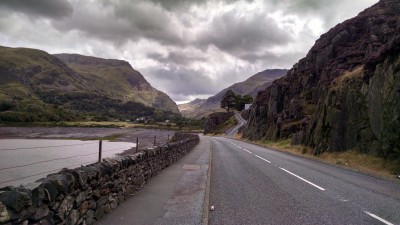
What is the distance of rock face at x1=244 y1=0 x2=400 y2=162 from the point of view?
21984 mm

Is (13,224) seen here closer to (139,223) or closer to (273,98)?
(139,223)

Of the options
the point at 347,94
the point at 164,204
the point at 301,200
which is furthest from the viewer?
the point at 347,94

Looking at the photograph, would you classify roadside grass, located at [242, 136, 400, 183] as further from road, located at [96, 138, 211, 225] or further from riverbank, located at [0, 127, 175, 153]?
riverbank, located at [0, 127, 175, 153]

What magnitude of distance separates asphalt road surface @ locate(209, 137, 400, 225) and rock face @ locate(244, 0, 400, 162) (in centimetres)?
721

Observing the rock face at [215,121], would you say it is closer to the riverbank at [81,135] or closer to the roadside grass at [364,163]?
the riverbank at [81,135]

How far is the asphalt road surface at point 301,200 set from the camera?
854 centimetres

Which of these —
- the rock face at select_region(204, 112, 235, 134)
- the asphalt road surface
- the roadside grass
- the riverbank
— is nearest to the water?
the asphalt road surface

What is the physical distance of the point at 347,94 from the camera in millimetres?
28453

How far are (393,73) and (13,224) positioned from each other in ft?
75.3

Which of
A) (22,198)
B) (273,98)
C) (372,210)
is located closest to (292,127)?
(273,98)

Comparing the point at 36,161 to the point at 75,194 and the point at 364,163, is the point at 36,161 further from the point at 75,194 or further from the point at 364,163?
the point at 75,194

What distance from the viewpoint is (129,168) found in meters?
10.9

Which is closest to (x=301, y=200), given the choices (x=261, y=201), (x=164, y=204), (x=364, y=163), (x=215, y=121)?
(x=261, y=201)

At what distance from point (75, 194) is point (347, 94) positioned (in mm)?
26133
